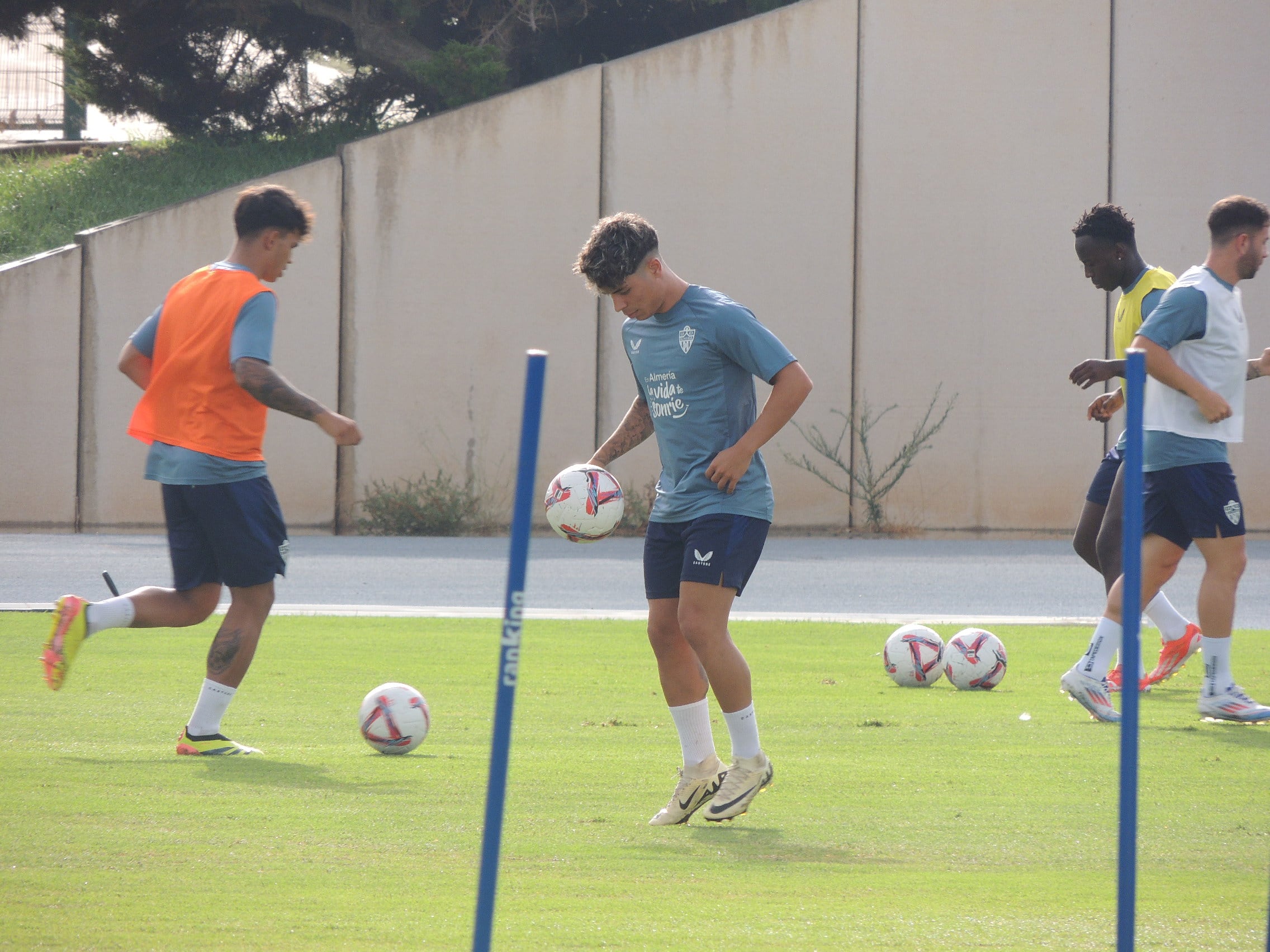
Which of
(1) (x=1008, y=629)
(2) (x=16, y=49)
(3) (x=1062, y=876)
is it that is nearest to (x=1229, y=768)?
(3) (x=1062, y=876)

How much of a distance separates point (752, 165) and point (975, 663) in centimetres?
1347

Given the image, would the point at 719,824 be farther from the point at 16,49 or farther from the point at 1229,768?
the point at 16,49

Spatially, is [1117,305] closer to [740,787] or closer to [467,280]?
[740,787]

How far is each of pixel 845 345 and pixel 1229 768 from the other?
14938 millimetres

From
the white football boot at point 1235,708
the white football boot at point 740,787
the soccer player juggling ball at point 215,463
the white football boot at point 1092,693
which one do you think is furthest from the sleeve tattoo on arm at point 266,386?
the white football boot at point 1235,708

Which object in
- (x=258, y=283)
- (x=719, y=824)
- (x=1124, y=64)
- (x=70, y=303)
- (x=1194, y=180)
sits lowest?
(x=719, y=824)

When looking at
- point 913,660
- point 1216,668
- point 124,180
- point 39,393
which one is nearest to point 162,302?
point 39,393

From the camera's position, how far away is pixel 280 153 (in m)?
25.0

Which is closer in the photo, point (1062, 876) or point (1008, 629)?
point (1062, 876)

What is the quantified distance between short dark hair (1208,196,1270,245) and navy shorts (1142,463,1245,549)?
103 cm

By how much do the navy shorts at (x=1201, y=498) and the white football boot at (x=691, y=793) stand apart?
2.60 m

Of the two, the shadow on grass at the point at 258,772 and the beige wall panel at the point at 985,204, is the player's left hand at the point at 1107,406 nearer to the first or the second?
the shadow on grass at the point at 258,772

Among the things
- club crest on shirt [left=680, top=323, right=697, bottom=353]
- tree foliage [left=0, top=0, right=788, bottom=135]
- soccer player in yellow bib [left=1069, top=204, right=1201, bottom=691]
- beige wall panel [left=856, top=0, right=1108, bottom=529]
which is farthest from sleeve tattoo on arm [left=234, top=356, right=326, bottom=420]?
tree foliage [left=0, top=0, right=788, bottom=135]

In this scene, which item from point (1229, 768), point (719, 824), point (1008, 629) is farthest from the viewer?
point (1008, 629)
